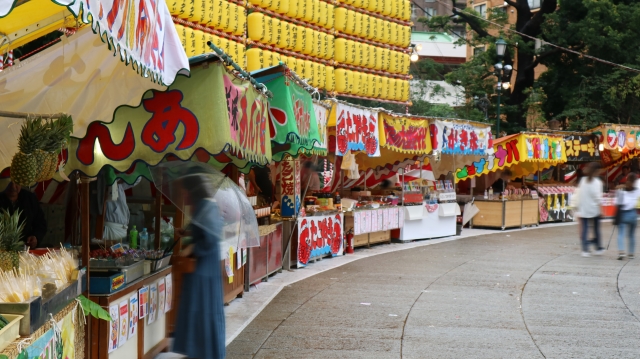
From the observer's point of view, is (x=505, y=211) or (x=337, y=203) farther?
(x=505, y=211)

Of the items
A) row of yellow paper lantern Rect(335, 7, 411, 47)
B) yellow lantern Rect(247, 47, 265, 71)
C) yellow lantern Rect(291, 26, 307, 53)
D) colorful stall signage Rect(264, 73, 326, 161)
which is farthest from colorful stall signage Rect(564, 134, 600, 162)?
colorful stall signage Rect(264, 73, 326, 161)

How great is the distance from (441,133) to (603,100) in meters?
14.7

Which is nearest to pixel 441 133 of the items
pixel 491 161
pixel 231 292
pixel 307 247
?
pixel 491 161

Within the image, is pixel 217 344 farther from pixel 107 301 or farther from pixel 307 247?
pixel 307 247

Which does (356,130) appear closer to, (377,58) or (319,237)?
(319,237)

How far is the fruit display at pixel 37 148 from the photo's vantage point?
4.79 meters

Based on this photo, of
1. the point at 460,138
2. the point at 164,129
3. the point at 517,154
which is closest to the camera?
the point at 164,129

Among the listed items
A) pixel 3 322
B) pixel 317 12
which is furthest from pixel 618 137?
pixel 3 322

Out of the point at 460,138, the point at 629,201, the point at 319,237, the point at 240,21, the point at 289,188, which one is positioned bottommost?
the point at 319,237

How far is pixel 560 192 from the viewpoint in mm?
25359

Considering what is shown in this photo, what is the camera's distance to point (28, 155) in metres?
4.80

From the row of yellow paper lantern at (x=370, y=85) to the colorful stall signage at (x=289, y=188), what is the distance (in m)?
5.10

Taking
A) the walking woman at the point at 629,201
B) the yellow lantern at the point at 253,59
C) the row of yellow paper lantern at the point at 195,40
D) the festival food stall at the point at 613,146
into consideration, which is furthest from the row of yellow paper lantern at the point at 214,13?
the festival food stall at the point at 613,146

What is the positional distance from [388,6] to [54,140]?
15.6 meters
